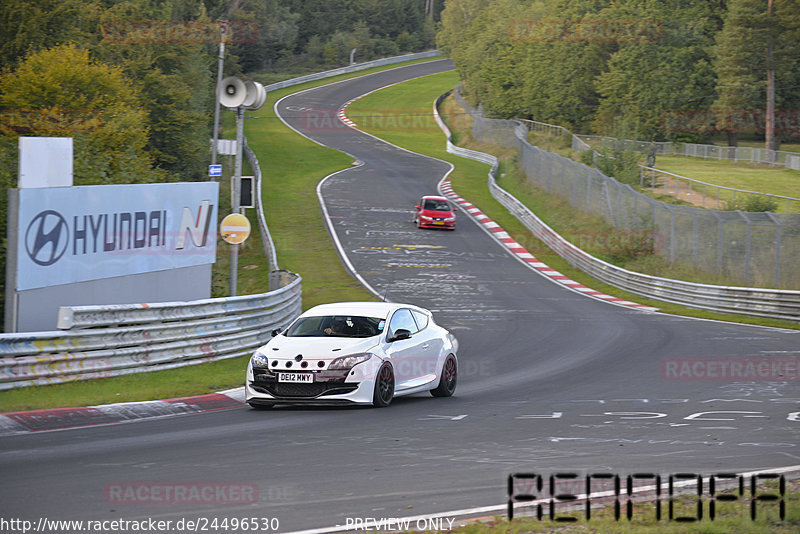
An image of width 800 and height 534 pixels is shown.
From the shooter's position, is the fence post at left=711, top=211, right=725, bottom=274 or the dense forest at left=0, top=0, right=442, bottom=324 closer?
the dense forest at left=0, top=0, right=442, bottom=324

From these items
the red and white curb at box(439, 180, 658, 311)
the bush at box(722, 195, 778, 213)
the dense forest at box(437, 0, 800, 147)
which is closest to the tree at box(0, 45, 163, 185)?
the red and white curb at box(439, 180, 658, 311)

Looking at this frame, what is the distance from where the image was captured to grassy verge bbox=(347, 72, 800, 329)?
3591 centimetres

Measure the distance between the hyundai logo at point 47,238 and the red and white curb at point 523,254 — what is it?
1989cm

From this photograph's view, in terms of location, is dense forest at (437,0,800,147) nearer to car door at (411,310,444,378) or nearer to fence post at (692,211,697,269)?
fence post at (692,211,697,269)

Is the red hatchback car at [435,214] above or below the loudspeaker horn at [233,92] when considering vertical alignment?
below

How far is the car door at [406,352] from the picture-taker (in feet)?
43.4

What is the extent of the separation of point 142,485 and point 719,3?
8069 cm

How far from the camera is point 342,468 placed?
28.1 feet
